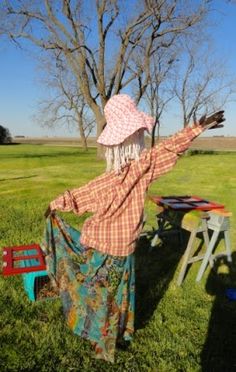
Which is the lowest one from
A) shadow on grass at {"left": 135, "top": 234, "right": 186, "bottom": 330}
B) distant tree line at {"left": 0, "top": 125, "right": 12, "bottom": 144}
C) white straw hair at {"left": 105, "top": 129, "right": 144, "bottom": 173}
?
distant tree line at {"left": 0, "top": 125, "right": 12, "bottom": 144}

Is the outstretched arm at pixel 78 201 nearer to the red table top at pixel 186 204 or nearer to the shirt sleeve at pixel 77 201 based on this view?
the shirt sleeve at pixel 77 201

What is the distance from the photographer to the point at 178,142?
3.57 meters

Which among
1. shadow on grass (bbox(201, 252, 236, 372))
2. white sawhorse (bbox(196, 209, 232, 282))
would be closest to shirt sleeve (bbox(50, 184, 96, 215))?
shadow on grass (bbox(201, 252, 236, 372))

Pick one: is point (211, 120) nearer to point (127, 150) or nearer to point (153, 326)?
point (127, 150)

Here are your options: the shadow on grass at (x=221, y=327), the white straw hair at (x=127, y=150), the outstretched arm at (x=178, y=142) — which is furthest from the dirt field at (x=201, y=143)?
the white straw hair at (x=127, y=150)

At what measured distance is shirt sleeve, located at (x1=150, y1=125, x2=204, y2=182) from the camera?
3564 mm

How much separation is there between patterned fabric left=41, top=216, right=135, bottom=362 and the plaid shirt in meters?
0.17

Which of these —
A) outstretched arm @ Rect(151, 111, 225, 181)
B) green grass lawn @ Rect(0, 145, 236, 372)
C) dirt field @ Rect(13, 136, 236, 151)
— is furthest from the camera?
dirt field @ Rect(13, 136, 236, 151)

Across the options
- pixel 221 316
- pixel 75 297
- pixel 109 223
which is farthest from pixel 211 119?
pixel 221 316

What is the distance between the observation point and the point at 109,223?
146 inches

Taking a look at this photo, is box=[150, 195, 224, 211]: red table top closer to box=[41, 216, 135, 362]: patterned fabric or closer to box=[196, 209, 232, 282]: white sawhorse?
box=[196, 209, 232, 282]: white sawhorse

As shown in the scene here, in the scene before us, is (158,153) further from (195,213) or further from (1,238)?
(1,238)

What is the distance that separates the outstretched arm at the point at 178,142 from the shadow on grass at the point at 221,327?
6.59 ft

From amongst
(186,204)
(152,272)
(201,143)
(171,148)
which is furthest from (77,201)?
(201,143)
